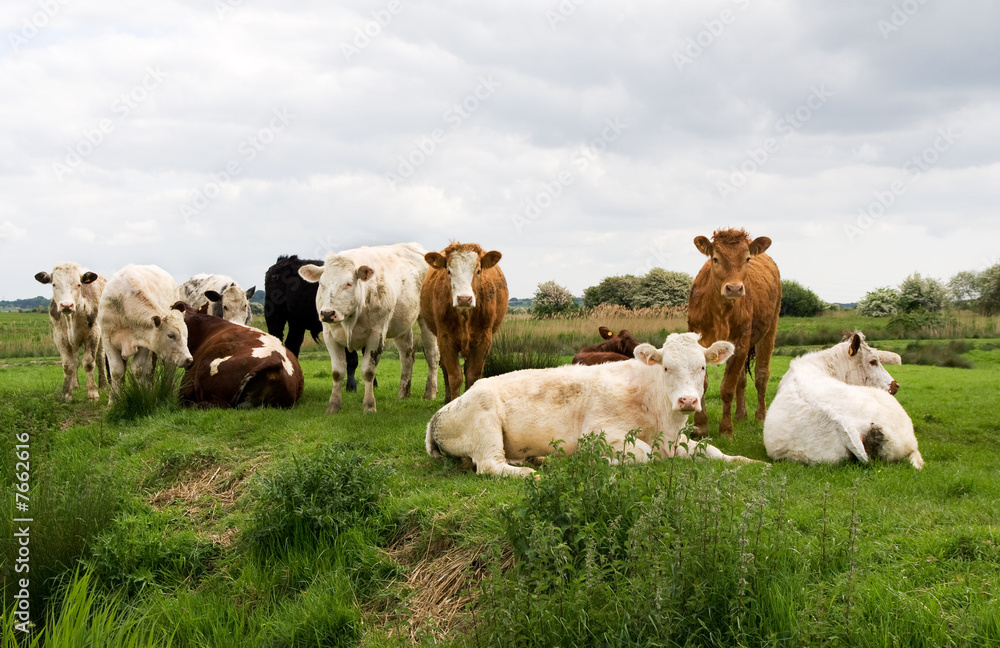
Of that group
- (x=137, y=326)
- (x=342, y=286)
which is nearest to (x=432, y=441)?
(x=342, y=286)

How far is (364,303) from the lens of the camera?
35.1 ft

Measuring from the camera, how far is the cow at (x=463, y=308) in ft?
31.8

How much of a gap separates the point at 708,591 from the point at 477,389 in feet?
11.1

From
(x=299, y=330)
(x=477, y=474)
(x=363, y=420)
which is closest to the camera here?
(x=477, y=474)

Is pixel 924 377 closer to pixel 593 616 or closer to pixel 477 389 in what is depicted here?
pixel 477 389

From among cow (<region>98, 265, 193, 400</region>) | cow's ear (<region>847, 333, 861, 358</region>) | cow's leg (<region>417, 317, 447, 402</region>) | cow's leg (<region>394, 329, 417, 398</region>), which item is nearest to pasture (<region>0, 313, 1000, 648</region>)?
cow's ear (<region>847, 333, 861, 358</region>)

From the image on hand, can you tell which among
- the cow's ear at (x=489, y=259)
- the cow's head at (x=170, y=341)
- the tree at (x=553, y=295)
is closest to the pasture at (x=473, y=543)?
the cow's head at (x=170, y=341)

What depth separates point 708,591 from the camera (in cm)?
410

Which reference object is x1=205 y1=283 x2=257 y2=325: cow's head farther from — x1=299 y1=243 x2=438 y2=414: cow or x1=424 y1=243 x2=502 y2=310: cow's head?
x1=424 y1=243 x2=502 y2=310: cow's head

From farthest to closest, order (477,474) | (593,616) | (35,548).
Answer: (477,474) < (35,548) < (593,616)

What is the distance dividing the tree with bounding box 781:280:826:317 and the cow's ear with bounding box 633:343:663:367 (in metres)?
38.5

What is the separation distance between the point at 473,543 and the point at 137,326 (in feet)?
27.6

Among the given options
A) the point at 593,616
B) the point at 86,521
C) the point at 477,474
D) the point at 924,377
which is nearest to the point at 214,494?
the point at 86,521

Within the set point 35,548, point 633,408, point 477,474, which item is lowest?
point 35,548
